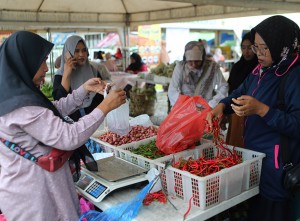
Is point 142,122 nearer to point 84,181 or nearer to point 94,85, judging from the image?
point 94,85

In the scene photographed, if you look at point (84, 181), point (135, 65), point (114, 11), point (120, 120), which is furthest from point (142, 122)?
point (135, 65)

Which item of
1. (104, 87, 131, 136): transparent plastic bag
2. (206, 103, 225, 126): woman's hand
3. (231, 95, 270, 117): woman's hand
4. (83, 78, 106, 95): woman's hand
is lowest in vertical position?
(104, 87, 131, 136): transparent plastic bag

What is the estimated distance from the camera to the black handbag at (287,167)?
1659mm

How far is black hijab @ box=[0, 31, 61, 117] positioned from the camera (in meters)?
1.38

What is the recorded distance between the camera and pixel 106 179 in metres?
1.74

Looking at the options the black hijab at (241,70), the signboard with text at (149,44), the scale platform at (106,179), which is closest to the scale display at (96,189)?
the scale platform at (106,179)

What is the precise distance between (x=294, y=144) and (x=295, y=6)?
284 cm


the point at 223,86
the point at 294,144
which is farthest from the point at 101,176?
the point at 223,86

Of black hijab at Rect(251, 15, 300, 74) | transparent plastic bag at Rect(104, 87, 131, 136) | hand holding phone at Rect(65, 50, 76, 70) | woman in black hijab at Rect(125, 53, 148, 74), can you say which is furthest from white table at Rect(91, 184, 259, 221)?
woman in black hijab at Rect(125, 53, 148, 74)

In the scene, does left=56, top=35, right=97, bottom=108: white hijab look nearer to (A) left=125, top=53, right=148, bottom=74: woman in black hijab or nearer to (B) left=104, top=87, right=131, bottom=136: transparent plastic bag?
(B) left=104, top=87, right=131, bottom=136: transparent plastic bag

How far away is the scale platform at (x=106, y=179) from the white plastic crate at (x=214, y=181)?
6.5 inches

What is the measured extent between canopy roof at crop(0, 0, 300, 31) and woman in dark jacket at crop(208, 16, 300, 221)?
2271mm

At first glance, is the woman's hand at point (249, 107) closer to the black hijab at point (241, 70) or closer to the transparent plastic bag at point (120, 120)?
the transparent plastic bag at point (120, 120)

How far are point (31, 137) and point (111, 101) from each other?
0.41 metres
